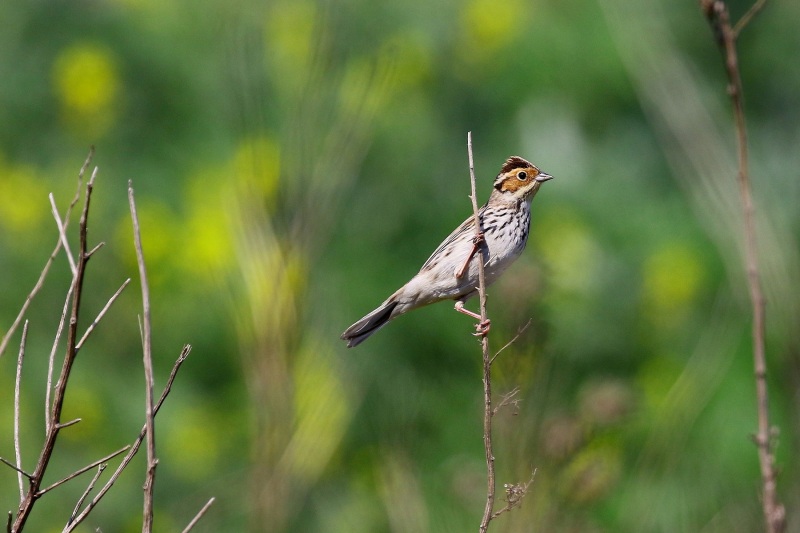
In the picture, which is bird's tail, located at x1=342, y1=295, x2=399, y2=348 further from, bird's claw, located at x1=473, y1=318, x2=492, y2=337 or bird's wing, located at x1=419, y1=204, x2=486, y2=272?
bird's claw, located at x1=473, y1=318, x2=492, y2=337

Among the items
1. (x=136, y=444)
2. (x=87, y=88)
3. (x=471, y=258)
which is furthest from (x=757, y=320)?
(x=87, y=88)

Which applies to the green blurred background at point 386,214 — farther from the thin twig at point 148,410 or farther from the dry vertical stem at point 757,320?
the dry vertical stem at point 757,320

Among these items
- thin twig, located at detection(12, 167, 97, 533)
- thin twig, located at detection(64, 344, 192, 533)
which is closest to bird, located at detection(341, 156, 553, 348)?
thin twig, located at detection(64, 344, 192, 533)

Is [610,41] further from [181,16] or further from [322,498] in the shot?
[322,498]

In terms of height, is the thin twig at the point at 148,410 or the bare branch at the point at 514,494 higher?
the thin twig at the point at 148,410

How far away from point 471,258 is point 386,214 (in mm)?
3779

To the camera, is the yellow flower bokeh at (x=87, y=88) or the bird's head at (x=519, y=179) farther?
the yellow flower bokeh at (x=87, y=88)

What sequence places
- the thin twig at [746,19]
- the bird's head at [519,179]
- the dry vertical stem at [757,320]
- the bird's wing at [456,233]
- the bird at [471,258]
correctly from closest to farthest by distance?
the dry vertical stem at [757,320] → the thin twig at [746,19] → the bird at [471,258] → the bird's head at [519,179] → the bird's wing at [456,233]

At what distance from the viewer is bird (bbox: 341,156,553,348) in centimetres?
457

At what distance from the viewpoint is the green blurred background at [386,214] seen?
691 centimetres

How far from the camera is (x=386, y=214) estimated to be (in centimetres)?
832

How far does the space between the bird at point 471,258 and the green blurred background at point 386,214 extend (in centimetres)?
111

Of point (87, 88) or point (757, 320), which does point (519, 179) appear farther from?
point (87, 88)

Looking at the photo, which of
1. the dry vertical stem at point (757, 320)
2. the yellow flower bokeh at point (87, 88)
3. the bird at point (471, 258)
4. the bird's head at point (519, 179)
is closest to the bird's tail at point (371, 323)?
the bird at point (471, 258)
